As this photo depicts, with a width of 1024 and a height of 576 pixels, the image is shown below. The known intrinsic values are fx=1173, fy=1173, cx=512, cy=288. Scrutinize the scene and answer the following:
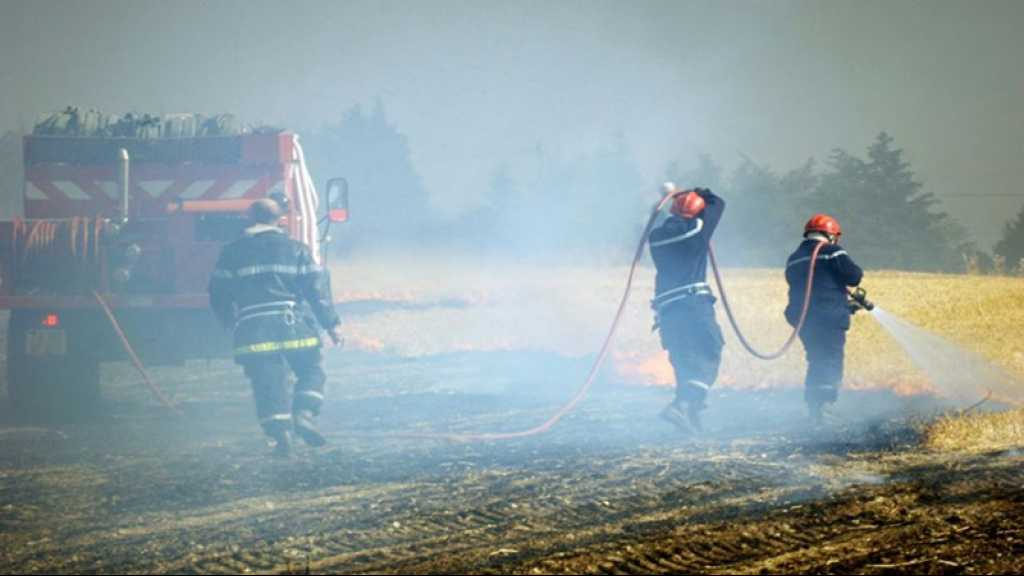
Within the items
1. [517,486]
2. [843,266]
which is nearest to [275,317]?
[517,486]

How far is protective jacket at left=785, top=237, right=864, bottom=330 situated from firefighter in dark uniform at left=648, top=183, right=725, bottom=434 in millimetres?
902

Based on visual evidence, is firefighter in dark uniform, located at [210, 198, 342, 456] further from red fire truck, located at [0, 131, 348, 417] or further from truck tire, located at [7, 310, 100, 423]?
truck tire, located at [7, 310, 100, 423]

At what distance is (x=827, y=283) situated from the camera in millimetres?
10070

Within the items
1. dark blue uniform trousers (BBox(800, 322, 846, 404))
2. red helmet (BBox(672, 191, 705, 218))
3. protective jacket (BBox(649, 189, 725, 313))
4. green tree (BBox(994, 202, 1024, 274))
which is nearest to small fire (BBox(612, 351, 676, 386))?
dark blue uniform trousers (BBox(800, 322, 846, 404))

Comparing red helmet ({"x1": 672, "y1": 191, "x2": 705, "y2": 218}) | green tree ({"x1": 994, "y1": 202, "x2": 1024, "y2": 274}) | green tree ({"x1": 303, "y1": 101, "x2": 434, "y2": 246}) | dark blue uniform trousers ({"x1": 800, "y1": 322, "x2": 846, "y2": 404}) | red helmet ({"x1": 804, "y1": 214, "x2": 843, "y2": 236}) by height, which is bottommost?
dark blue uniform trousers ({"x1": 800, "y1": 322, "x2": 846, "y2": 404})

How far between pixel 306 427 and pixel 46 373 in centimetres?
342

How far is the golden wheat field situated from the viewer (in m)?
13.7

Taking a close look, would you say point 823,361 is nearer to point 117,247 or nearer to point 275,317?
point 275,317

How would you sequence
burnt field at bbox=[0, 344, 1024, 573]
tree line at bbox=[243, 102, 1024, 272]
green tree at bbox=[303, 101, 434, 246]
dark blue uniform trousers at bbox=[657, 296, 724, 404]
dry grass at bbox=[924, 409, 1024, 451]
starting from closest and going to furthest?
burnt field at bbox=[0, 344, 1024, 573] → dry grass at bbox=[924, 409, 1024, 451] → dark blue uniform trousers at bbox=[657, 296, 724, 404] → tree line at bbox=[243, 102, 1024, 272] → green tree at bbox=[303, 101, 434, 246]

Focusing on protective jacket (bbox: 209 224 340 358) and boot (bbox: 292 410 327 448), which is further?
boot (bbox: 292 410 327 448)

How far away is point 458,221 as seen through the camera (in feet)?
159

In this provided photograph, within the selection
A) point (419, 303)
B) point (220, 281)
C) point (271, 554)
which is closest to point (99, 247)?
point (220, 281)

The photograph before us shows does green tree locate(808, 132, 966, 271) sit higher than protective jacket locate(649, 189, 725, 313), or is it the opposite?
green tree locate(808, 132, 966, 271)

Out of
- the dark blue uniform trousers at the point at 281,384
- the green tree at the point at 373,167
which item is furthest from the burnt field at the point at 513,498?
the green tree at the point at 373,167
